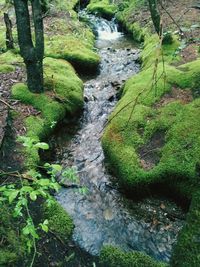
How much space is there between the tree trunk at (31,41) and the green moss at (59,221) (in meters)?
4.84

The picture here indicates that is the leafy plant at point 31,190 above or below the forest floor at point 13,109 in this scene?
above

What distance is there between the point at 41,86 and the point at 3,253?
640 centimetres

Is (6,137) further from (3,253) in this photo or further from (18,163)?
(3,253)

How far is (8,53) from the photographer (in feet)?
49.6

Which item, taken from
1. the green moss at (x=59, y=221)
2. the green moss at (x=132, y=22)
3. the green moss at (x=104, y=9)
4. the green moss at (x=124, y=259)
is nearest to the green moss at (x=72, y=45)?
the green moss at (x=132, y=22)

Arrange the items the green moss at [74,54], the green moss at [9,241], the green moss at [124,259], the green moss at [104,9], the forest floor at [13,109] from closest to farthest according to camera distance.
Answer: the green moss at [9,241]
the green moss at [124,259]
the forest floor at [13,109]
the green moss at [74,54]
the green moss at [104,9]

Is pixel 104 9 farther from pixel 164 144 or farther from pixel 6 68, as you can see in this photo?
pixel 164 144

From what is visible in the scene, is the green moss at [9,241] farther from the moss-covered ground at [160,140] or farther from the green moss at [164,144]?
the green moss at [164,144]

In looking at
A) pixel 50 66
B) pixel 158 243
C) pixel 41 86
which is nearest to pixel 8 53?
pixel 50 66

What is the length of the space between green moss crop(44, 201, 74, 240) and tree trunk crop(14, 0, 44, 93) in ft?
15.9

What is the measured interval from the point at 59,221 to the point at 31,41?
5773 mm

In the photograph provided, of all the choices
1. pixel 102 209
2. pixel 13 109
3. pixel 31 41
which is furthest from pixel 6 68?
pixel 102 209

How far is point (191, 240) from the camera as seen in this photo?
4312mm

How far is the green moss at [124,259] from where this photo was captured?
6441 mm
